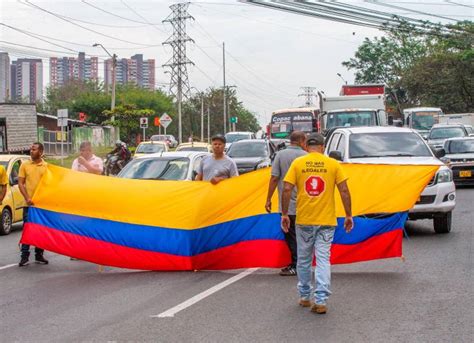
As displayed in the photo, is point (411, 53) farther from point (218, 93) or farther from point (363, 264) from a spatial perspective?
point (363, 264)

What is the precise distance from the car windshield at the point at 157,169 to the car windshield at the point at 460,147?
13510 mm

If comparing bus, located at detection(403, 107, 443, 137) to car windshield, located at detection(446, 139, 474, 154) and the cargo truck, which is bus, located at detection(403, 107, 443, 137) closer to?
the cargo truck

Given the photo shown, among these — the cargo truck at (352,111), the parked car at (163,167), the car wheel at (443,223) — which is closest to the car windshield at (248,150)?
Result: the cargo truck at (352,111)

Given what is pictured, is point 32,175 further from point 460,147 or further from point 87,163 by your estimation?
point 460,147

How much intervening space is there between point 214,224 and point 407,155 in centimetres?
515

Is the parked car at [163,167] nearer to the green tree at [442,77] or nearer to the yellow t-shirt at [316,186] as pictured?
the yellow t-shirt at [316,186]

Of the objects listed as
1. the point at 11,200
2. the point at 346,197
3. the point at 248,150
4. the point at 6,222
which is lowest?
the point at 6,222

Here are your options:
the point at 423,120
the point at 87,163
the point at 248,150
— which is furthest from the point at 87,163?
the point at 423,120

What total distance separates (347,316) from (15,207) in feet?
36.4

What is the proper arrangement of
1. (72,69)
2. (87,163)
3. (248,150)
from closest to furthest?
(87,163) → (248,150) → (72,69)

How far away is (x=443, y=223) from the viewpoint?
44.5 feet

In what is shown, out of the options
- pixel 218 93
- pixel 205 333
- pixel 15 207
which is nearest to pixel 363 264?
pixel 205 333

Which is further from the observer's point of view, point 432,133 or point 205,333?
point 432,133

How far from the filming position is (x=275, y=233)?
1006 cm
